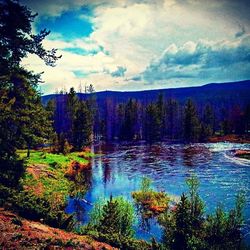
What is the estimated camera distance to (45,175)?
3469cm

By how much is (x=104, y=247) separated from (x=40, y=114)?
1412 centimetres

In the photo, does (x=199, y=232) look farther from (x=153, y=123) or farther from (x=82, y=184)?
(x=153, y=123)

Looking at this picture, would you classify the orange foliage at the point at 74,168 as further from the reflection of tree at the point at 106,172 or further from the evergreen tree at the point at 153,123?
the evergreen tree at the point at 153,123

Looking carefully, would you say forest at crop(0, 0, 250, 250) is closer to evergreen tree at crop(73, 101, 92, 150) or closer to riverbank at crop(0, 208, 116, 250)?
riverbank at crop(0, 208, 116, 250)

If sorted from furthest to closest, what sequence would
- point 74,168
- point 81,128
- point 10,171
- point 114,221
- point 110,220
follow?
point 81,128, point 74,168, point 10,171, point 114,221, point 110,220

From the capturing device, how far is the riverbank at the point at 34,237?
44.3ft

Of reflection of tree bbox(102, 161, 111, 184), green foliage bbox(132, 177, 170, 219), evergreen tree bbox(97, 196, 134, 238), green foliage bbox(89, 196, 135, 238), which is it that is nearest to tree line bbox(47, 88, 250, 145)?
reflection of tree bbox(102, 161, 111, 184)

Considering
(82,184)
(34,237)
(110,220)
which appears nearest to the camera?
(34,237)

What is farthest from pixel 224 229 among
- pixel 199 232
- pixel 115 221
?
pixel 115 221

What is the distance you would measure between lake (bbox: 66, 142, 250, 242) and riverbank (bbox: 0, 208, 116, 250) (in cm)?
646

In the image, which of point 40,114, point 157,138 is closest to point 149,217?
point 40,114

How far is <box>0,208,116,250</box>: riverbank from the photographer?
13.5m

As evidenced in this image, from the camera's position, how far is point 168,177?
40.9 m

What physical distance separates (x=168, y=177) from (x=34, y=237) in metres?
28.4
